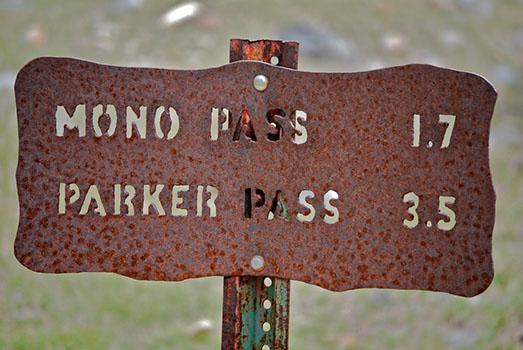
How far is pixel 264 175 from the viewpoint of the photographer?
97cm

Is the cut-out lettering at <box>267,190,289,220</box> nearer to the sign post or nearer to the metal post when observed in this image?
the sign post

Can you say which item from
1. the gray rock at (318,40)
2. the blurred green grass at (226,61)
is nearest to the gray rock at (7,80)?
the blurred green grass at (226,61)

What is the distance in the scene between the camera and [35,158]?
38.6 inches

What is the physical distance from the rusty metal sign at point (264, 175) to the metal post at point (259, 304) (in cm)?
5

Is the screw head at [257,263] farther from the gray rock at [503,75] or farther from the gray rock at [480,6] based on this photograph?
the gray rock at [480,6]

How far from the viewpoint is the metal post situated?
1.01 m

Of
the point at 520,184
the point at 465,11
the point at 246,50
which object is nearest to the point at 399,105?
the point at 246,50

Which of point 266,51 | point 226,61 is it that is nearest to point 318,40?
point 226,61

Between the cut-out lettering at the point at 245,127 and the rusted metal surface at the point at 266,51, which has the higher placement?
the rusted metal surface at the point at 266,51

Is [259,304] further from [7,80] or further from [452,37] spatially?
[452,37]

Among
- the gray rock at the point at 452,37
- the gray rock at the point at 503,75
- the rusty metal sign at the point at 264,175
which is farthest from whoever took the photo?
the gray rock at the point at 452,37

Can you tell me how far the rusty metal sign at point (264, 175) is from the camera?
3.10 feet

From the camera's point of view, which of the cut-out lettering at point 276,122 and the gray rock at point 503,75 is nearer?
the cut-out lettering at point 276,122

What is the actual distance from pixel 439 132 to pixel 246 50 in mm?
339
